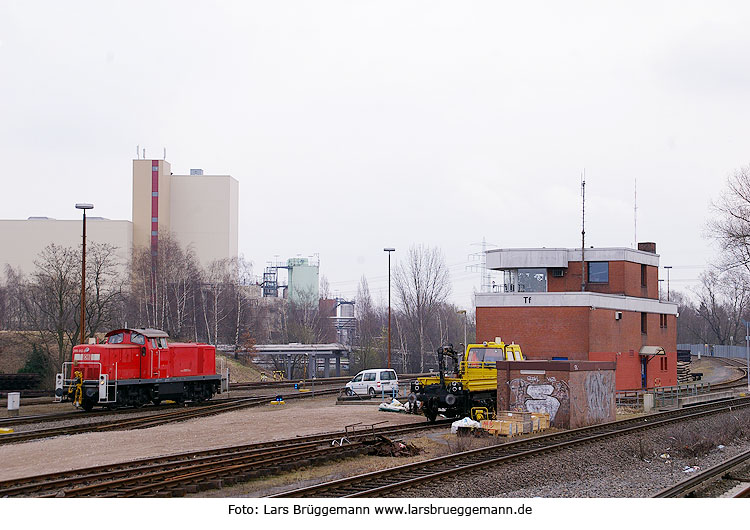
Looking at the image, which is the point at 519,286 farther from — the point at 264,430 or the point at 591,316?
the point at 264,430

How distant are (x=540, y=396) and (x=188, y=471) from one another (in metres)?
13.1

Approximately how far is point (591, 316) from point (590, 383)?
63.6ft

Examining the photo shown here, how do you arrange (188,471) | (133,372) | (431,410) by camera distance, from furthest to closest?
(133,372) → (431,410) → (188,471)

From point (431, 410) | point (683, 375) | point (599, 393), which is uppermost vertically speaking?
point (599, 393)

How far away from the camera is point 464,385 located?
1044 inches

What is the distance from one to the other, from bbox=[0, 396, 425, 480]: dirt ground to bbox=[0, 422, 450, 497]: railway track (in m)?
1.43

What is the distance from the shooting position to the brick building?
45.2 meters

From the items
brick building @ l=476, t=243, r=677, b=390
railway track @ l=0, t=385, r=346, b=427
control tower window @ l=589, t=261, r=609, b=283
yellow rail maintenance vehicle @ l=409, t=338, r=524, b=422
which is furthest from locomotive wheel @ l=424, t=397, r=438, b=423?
control tower window @ l=589, t=261, r=609, b=283

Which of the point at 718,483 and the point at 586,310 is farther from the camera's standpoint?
the point at 586,310

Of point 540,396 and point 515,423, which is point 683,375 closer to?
point 540,396

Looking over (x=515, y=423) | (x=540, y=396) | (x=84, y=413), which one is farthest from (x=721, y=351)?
(x=84, y=413)

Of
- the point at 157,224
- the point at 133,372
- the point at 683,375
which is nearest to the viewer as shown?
the point at 133,372

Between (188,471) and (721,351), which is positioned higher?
(188,471)

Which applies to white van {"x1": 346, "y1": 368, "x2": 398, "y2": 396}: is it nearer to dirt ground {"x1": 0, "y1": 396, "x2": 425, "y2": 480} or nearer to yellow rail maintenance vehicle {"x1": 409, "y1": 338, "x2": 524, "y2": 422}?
dirt ground {"x1": 0, "y1": 396, "x2": 425, "y2": 480}
